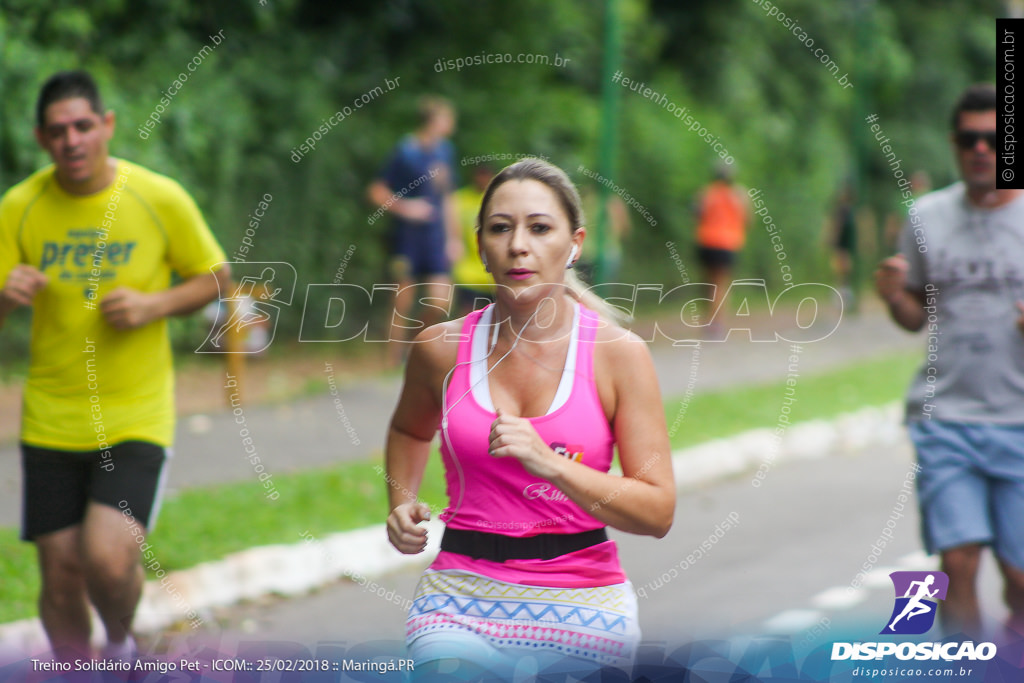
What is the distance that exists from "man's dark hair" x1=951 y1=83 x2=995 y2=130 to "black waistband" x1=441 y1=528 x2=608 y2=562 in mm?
2152

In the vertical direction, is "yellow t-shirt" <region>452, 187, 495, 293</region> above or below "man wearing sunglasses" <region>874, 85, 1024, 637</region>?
above

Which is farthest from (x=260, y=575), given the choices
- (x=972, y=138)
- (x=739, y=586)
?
(x=972, y=138)

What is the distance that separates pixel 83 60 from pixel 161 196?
21.6 ft

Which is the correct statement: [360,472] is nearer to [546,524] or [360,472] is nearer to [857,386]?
[546,524]

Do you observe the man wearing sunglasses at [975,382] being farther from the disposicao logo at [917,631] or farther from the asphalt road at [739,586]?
the asphalt road at [739,586]

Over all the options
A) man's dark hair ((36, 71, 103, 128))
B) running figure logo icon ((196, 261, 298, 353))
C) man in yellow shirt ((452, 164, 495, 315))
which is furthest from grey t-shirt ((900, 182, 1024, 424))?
man in yellow shirt ((452, 164, 495, 315))

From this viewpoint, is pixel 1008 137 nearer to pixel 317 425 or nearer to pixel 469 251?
pixel 317 425

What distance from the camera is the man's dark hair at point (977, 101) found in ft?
13.4

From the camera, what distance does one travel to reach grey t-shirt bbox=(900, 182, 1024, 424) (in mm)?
4113

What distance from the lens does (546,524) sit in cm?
277

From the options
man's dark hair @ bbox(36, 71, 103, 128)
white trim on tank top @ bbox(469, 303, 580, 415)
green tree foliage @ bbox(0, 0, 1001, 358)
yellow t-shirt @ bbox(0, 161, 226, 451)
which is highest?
green tree foliage @ bbox(0, 0, 1001, 358)

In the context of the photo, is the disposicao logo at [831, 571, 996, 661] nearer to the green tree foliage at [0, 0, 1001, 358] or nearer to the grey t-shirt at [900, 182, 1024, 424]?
the grey t-shirt at [900, 182, 1024, 424]

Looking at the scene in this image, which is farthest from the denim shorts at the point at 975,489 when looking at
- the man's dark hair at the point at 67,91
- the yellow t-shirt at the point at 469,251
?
the yellow t-shirt at the point at 469,251

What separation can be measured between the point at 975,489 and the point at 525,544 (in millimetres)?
2036
